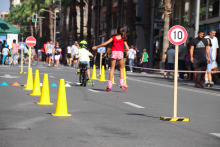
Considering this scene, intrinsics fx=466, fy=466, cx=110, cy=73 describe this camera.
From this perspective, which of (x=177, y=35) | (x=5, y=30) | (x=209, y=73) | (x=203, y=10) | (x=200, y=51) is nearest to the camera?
(x=177, y=35)

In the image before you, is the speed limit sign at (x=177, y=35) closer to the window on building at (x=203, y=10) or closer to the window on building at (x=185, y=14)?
the window on building at (x=203, y=10)

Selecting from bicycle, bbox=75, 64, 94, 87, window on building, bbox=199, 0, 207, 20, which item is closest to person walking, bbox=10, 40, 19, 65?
window on building, bbox=199, 0, 207, 20

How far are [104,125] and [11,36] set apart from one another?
37.0 m

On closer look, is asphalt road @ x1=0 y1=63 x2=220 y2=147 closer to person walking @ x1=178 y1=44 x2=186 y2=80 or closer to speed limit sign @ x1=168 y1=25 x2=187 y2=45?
speed limit sign @ x1=168 y1=25 x2=187 y2=45

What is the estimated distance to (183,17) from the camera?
3819 centimetres

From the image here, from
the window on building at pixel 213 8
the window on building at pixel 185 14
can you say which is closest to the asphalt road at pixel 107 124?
the window on building at pixel 213 8

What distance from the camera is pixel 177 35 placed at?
28.1 ft

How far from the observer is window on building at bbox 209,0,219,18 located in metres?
Result: 31.9

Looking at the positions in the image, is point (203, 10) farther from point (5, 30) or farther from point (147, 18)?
point (5, 30)

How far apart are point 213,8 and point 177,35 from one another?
82.0ft

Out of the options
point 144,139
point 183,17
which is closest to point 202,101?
point 144,139

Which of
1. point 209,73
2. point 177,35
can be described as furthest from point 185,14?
point 177,35

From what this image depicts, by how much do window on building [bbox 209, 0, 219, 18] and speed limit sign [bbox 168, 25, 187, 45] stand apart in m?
24.0

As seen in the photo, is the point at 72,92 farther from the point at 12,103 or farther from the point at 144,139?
the point at 144,139
